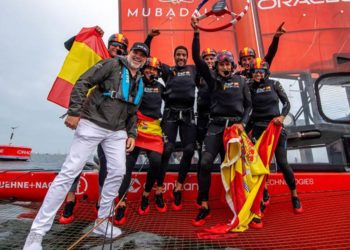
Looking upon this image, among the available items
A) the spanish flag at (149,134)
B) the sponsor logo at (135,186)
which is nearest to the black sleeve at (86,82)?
the spanish flag at (149,134)

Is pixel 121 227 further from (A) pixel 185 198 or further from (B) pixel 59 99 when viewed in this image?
(B) pixel 59 99

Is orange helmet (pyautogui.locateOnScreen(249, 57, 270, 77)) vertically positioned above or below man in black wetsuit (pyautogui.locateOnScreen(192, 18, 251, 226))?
above

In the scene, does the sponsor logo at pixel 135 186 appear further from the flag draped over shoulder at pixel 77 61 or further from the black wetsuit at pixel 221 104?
the flag draped over shoulder at pixel 77 61

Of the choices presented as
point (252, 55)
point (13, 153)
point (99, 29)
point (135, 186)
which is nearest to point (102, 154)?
point (135, 186)

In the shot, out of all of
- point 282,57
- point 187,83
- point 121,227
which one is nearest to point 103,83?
point 187,83

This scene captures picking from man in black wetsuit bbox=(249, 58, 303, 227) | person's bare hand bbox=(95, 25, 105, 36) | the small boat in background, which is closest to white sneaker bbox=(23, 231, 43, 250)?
man in black wetsuit bbox=(249, 58, 303, 227)

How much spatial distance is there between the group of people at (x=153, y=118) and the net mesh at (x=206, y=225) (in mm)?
144

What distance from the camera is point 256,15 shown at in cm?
643

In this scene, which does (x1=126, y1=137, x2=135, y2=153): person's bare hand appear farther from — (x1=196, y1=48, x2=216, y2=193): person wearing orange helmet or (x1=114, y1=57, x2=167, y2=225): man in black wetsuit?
(x1=196, y1=48, x2=216, y2=193): person wearing orange helmet

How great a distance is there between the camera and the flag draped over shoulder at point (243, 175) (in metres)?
3.02

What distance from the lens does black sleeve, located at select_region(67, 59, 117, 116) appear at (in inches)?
99.3

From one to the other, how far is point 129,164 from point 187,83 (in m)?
1.29

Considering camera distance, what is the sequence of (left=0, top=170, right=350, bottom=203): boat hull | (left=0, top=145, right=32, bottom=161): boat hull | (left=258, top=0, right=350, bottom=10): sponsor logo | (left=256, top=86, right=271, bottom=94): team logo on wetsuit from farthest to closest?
(left=0, top=145, right=32, bottom=161): boat hull
(left=258, top=0, right=350, bottom=10): sponsor logo
(left=0, top=170, right=350, bottom=203): boat hull
(left=256, top=86, right=271, bottom=94): team logo on wetsuit

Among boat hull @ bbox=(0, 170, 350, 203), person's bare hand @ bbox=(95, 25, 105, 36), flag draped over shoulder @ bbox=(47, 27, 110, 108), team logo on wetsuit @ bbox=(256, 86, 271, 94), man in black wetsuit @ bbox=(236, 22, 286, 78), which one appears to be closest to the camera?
team logo on wetsuit @ bbox=(256, 86, 271, 94)
